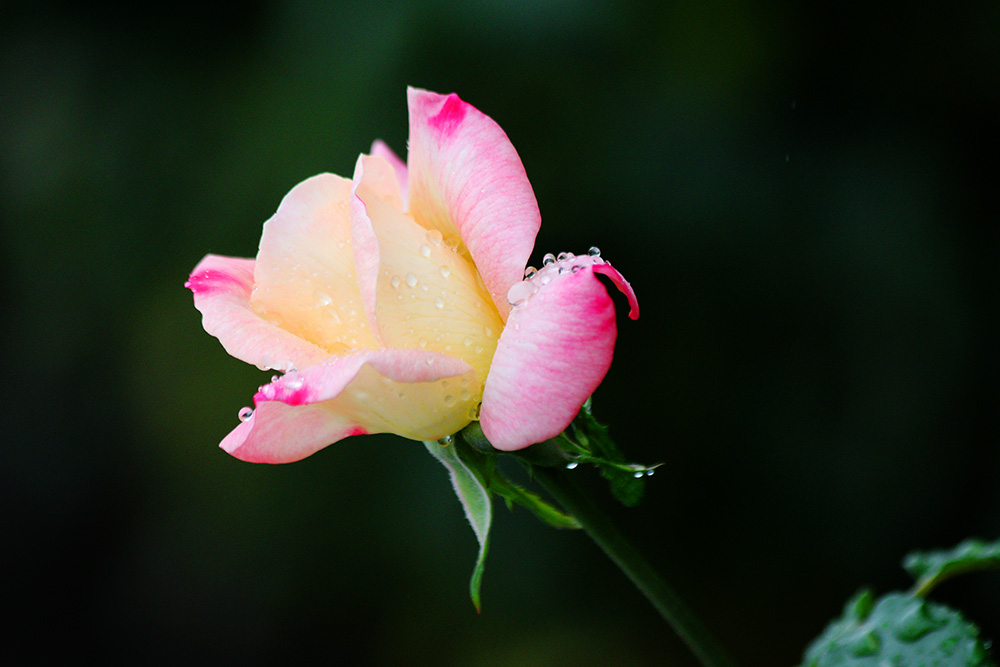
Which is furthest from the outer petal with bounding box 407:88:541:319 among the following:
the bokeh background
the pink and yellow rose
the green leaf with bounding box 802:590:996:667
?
the bokeh background

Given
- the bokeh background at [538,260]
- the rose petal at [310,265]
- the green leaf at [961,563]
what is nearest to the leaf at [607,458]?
the rose petal at [310,265]

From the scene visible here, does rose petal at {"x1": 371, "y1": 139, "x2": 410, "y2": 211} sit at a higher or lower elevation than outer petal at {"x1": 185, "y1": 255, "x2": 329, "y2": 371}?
higher

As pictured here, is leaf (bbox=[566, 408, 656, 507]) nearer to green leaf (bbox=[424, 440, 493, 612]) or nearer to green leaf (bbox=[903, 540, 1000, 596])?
green leaf (bbox=[424, 440, 493, 612])

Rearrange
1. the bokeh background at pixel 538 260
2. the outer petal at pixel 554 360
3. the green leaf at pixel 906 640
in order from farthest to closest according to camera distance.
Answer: the bokeh background at pixel 538 260
the green leaf at pixel 906 640
the outer petal at pixel 554 360

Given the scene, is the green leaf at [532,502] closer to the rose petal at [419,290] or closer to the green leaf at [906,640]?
the rose petal at [419,290]

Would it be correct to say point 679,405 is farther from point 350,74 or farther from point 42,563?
point 42,563

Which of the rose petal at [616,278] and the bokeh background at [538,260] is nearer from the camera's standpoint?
the rose petal at [616,278]

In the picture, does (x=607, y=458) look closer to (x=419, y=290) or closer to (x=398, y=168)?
(x=419, y=290)

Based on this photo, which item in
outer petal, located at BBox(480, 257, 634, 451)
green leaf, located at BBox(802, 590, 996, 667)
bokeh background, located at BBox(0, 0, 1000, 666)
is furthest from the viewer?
bokeh background, located at BBox(0, 0, 1000, 666)
